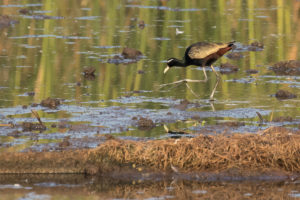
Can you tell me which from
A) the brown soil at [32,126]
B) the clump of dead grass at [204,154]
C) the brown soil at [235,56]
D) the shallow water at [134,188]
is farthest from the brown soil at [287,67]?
the shallow water at [134,188]

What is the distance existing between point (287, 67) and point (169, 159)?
6.54 meters

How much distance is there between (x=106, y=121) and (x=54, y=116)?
0.79 m

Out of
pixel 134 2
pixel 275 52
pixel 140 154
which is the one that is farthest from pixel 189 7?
pixel 140 154

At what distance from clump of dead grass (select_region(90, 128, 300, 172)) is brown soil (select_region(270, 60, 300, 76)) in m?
5.90

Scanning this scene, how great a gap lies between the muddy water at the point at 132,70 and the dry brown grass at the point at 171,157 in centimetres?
56

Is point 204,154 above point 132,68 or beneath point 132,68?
beneath

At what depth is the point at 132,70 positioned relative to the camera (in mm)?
14281

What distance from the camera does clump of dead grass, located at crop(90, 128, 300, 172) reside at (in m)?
8.35

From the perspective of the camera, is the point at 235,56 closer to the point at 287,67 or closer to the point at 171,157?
the point at 287,67

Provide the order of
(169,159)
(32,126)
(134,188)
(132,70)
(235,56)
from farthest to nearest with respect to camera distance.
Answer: (235,56) < (132,70) < (32,126) < (169,159) < (134,188)

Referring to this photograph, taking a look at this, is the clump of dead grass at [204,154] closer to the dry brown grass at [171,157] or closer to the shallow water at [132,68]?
the dry brown grass at [171,157]

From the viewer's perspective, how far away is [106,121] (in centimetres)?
1045

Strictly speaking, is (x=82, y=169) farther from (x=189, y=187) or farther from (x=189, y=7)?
(x=189, y=7)

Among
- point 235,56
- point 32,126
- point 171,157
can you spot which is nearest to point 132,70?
point 235,56
